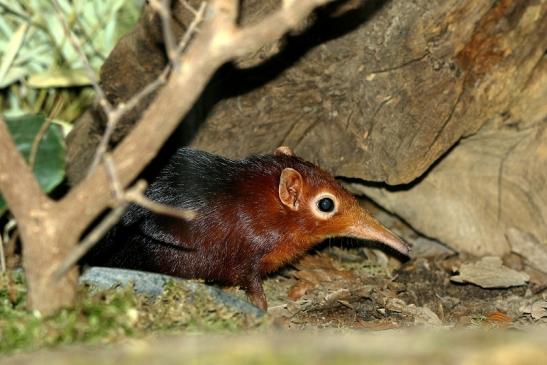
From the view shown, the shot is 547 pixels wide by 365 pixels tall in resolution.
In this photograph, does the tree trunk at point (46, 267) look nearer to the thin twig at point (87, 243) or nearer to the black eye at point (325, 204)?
the thin twig at point (87, 243)

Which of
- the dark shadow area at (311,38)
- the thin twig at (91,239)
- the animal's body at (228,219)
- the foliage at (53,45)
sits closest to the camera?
the thin twig at (91,239)

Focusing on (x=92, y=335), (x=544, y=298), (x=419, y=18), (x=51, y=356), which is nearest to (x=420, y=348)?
(x=51, y=356)

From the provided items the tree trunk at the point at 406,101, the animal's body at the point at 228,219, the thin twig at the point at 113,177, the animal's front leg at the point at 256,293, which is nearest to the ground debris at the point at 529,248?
the tree trunk at the point at 406,101

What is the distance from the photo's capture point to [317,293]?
6012mm

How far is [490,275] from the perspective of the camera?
6.21 metres

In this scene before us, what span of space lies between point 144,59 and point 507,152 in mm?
2712

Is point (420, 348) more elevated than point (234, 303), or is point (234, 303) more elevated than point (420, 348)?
point (420, 348)

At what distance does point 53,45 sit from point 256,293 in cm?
367

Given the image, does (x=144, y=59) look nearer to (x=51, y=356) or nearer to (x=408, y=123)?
(x=408, y=123)

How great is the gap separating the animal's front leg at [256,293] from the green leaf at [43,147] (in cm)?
191

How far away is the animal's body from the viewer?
Result: 18.1 ft

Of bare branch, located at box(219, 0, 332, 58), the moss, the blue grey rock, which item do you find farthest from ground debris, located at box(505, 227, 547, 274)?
bare branch, located at box(219, 0, 332, 58)

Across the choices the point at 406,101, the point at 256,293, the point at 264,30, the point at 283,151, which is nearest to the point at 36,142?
the point at 264,30

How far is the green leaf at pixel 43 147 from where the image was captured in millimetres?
4047
